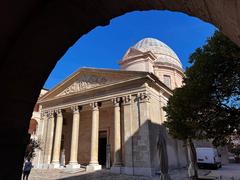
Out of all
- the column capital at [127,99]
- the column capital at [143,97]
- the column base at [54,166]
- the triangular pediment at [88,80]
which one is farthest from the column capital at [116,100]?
the column base at [54,166]

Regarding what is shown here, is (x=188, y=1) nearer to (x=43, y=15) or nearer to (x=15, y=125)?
(x=43, y=15)

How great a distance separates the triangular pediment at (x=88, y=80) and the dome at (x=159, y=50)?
1112 centimetres

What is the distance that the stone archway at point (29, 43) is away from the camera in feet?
6.04

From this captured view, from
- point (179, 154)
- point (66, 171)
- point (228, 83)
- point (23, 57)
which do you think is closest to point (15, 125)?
point (23, 57)

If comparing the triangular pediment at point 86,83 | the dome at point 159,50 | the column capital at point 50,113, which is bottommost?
the column capital at point 50,113

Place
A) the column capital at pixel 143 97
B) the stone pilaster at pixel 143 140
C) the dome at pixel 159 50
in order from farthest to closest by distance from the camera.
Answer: the dome at pixel 159 50, the column capital at pixel 143 97, the stone pilaster at pixel 143 140

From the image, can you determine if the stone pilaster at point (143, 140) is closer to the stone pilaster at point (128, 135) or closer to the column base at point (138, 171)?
the column base at point (138, 171)

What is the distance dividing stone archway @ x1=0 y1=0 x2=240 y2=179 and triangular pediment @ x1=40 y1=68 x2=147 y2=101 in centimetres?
1431

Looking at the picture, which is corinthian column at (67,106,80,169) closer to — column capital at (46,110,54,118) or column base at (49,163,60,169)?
column base at (49,163,60,169)

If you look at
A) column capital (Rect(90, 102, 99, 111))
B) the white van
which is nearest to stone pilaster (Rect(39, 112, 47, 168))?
column capital (Rect(90, 102, 99, 111))

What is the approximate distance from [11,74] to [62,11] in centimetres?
79

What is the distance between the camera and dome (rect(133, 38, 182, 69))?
2859 centimetres

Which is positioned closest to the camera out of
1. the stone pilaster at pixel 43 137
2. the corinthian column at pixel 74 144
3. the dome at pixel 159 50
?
the corinthian column at pixel 74 144

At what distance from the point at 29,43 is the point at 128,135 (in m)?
14.4
